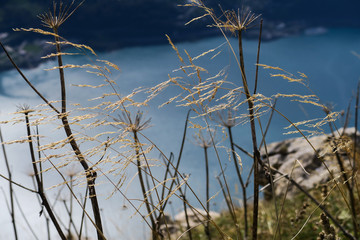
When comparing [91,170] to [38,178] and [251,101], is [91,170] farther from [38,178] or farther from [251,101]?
[251,101]

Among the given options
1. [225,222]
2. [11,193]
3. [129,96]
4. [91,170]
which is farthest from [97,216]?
[225,222]

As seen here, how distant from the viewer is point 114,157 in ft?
3.92

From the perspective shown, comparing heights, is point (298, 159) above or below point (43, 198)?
below

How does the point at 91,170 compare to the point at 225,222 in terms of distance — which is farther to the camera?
the point at 225,222

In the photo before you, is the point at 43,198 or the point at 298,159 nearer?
the point at 43,198

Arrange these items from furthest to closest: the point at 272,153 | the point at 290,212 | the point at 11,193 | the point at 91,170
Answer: the point at 272,153, the point at 290,212, the point at 11,193, the point at 91,170

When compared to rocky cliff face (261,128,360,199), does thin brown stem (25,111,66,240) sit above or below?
above

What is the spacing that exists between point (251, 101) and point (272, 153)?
22.2 feet

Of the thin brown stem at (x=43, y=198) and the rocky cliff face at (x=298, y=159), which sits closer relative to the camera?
the thin brown stem at (x=43, y=198)

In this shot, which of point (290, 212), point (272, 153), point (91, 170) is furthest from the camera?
point (272, 153)

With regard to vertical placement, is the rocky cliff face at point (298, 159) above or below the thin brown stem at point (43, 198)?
below

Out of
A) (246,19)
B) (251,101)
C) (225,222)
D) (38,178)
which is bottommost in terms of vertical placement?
(225,222)

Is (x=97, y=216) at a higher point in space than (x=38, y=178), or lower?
lower

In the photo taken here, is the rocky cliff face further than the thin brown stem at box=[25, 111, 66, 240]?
Yes
